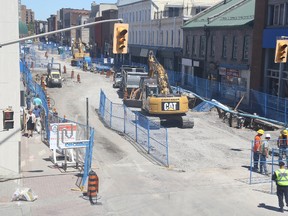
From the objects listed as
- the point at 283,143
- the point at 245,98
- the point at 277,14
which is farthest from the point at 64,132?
the point at 245,98

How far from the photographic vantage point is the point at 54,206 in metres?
16.2

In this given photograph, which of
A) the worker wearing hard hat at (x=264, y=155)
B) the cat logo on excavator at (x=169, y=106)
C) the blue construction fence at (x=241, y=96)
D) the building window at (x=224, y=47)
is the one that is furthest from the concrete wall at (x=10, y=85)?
the building window at (x=224, y=47)

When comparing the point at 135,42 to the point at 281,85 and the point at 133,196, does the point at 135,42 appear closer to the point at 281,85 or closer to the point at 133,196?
the point at 281,85

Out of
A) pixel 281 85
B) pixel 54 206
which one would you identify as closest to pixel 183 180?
pixel 54 206

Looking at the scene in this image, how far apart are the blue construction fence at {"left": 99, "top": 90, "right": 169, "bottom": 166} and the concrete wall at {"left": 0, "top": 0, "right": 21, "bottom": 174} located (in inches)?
265

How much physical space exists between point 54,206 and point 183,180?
581cm

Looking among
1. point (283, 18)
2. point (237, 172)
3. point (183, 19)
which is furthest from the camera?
point (183, 19)

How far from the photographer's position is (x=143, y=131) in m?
26.4

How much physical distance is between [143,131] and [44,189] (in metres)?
9.37

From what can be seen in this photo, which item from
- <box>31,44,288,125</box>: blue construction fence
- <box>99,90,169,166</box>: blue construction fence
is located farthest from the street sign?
<box>31,44,288,125</box>: blue construction fence

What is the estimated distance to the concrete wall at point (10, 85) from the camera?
19.0 meters

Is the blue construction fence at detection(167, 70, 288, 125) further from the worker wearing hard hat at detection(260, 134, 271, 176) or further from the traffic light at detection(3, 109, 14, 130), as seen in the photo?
the traffic light at detection(3, 109, 14, 130)

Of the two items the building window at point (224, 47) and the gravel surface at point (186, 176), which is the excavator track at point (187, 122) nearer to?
the gravel surface at point (186, 176)

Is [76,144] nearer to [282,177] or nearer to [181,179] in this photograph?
[181,179]
